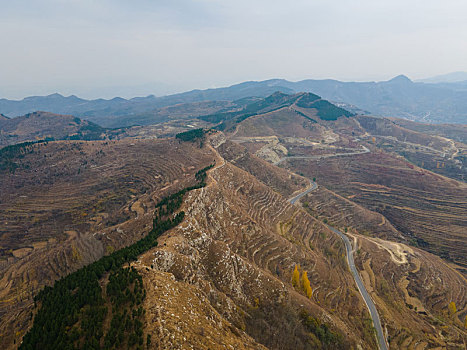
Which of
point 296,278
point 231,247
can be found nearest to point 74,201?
point 231,247

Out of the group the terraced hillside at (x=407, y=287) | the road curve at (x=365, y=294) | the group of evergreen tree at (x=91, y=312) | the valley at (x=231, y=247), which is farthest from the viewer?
the terraced hillside at (x=407, y=287)

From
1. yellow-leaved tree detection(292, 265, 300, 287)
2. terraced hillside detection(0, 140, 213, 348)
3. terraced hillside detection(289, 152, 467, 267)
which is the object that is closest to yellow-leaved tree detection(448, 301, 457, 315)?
terraced hillside detection(289, 152, 467, 267)

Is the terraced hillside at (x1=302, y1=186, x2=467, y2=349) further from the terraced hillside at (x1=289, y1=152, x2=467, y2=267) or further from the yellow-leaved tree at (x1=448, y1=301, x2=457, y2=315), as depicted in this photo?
the terraced hillside at (x1=289, y1=152, x2=467, y2=267)

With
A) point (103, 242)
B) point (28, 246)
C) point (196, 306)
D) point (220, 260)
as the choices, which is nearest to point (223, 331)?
point (196, 306)

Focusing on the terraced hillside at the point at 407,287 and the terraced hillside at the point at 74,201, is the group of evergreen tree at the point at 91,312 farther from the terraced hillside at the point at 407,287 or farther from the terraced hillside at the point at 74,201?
the terraced hillside at the point at 407,287

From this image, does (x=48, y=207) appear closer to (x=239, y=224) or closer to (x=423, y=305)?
(x=239, y=224)

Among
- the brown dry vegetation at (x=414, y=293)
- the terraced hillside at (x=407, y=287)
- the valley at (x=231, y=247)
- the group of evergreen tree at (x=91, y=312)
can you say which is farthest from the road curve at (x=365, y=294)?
the group of evergreen tree at (x=91, y=312)
